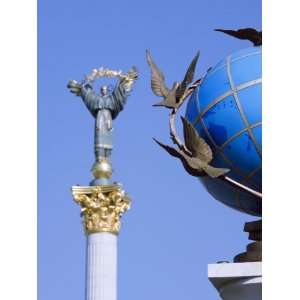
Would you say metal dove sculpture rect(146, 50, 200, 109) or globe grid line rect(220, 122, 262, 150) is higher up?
metal dove sculpture rect(146, 50, 200, 109)

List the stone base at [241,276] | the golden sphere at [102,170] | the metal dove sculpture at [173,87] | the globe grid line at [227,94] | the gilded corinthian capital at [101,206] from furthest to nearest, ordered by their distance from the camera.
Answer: the golden sphere at [102,170] → the gilded corinthian capital at [101,206] → the metal dove sculpture at [173,87] → the globe grid line at [227,94] → the stone base at [241,276]

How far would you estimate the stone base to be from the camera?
36.9 ft

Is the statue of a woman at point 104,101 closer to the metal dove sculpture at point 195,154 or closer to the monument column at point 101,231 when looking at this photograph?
the monument column at point 101,231

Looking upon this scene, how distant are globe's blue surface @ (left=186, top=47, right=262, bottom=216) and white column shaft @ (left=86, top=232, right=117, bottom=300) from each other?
10.5 m

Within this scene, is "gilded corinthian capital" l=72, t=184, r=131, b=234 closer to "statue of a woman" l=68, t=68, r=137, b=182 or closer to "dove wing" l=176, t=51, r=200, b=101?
"statue of a woman" l=68, t=68, r=137, b=182

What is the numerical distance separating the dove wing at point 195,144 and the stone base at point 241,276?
47.5 inches

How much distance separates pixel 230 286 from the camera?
1144cm

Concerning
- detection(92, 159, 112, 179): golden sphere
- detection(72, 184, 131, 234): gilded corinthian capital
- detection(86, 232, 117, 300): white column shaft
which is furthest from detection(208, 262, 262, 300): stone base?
detection(92, 159, 112, 179): golden sphere

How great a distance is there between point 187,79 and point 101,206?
11501 millimetres

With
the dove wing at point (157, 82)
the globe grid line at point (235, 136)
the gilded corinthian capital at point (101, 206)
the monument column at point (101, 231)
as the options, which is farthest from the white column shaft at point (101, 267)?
the globe grid line at point (235, 136)

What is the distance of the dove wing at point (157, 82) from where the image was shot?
12.1 metres

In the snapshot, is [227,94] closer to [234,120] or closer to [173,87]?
[234,120]

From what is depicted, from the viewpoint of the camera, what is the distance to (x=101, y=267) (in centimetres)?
2242
